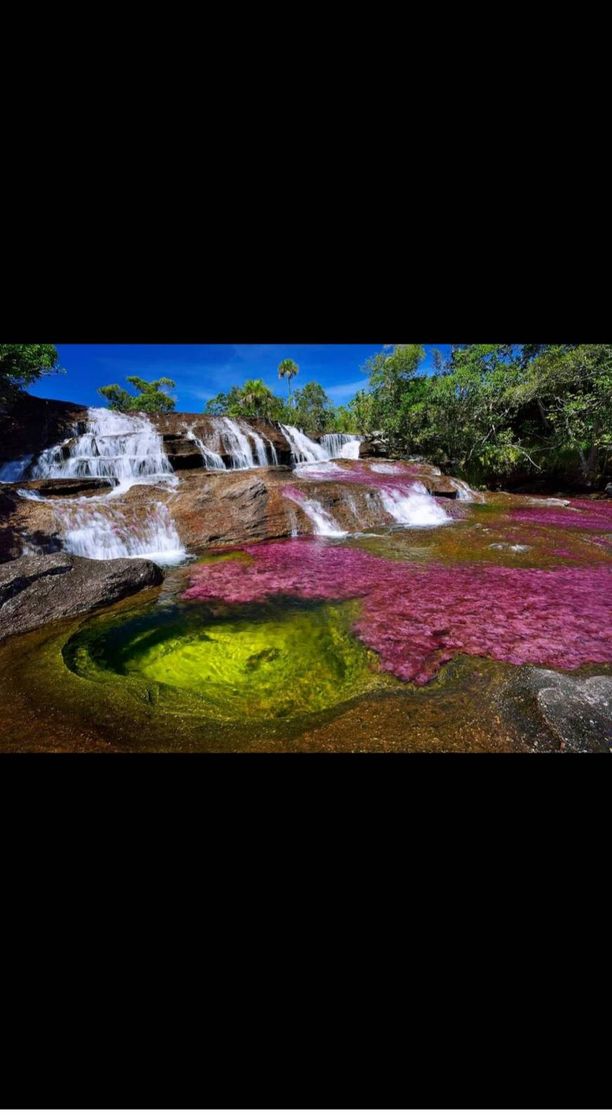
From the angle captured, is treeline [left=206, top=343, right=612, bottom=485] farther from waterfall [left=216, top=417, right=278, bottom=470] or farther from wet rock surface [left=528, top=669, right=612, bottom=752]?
wet rock surface [left=528, top=669, right=612, bottom=752]

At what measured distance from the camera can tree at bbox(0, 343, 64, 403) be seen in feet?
30.4

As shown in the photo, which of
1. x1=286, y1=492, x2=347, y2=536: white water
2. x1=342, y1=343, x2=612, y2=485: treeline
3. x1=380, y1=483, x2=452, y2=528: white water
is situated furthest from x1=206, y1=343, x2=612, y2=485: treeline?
x1=286, y1=492, x2=347, y2=536: white water

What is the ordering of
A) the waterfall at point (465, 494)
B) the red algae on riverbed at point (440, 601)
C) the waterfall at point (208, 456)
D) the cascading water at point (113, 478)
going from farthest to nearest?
the waterfall at point (208, 456), the waterfall at point (465, 494), the cascading water at point (113, 478), the red algae on riverbed at point (440, 601)

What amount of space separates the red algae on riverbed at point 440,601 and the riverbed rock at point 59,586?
97 centimetres

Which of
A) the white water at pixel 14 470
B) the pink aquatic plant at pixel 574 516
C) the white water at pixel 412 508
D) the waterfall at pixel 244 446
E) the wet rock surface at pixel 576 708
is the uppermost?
the waterfall at pixel 244 446

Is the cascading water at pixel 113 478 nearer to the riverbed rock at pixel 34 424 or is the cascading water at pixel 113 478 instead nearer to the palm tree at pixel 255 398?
the riverbed rock at pixel 34 424

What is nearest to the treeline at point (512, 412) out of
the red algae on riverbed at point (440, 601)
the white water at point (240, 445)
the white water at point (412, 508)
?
the white water at point (412, 508)

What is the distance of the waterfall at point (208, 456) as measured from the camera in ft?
49.4

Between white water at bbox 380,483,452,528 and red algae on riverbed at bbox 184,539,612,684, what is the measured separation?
12.8ft

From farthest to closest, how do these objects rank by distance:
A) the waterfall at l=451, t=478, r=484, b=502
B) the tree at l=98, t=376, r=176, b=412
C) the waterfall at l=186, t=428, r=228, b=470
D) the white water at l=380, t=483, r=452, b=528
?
the tree at l=98, t=376, r=176, b=412 → the waterfall at l=186, t=428, r=228, b=470 → the waterfall at l=451, t=478, r=484, b=502 → the white water at l=380, t=483, r=452, b=528

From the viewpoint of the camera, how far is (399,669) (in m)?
3.71
